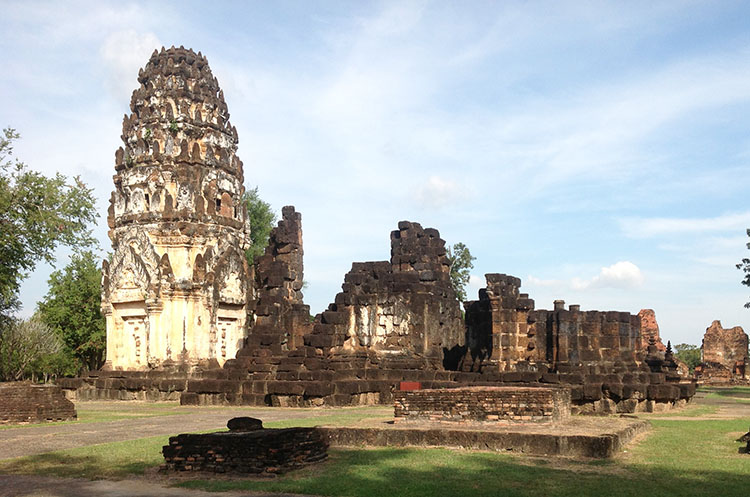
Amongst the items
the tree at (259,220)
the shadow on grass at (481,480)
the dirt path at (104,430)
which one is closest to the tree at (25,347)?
the tree at (259,220)

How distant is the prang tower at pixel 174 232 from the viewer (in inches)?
1044

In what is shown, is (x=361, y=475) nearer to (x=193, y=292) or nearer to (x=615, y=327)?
(x=615, y=327)

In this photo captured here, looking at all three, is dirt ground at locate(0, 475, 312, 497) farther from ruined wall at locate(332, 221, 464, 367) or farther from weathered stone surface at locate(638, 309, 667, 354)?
weathered stone surface at locate(638, 309, 667, 354)

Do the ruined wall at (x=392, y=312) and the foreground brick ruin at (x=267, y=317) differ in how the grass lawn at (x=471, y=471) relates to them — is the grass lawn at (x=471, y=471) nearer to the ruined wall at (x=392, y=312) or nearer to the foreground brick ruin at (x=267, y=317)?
the foreground brick ruin at (x=267, y=317)

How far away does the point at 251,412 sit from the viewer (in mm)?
18375

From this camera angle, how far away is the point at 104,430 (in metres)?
13.9

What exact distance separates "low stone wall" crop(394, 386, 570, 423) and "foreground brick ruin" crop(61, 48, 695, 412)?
6749 millimetres

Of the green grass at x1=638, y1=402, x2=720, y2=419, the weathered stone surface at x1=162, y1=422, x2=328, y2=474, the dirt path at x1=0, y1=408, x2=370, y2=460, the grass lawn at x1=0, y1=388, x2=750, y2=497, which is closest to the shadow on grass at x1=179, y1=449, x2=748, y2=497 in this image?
the grass lawn at x1=0, y1=388, x2=750, y2=497

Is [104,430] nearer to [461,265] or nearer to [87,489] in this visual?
[87,489]

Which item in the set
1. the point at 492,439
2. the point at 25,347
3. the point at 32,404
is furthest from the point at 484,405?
the point at 25,347

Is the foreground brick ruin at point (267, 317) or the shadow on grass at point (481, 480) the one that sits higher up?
the foreground brick ruin at point (267, 317)

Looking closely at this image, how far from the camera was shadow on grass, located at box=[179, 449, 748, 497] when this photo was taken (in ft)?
25.3

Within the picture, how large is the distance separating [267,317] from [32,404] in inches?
376

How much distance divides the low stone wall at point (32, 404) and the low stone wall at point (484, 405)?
25.8 ft
